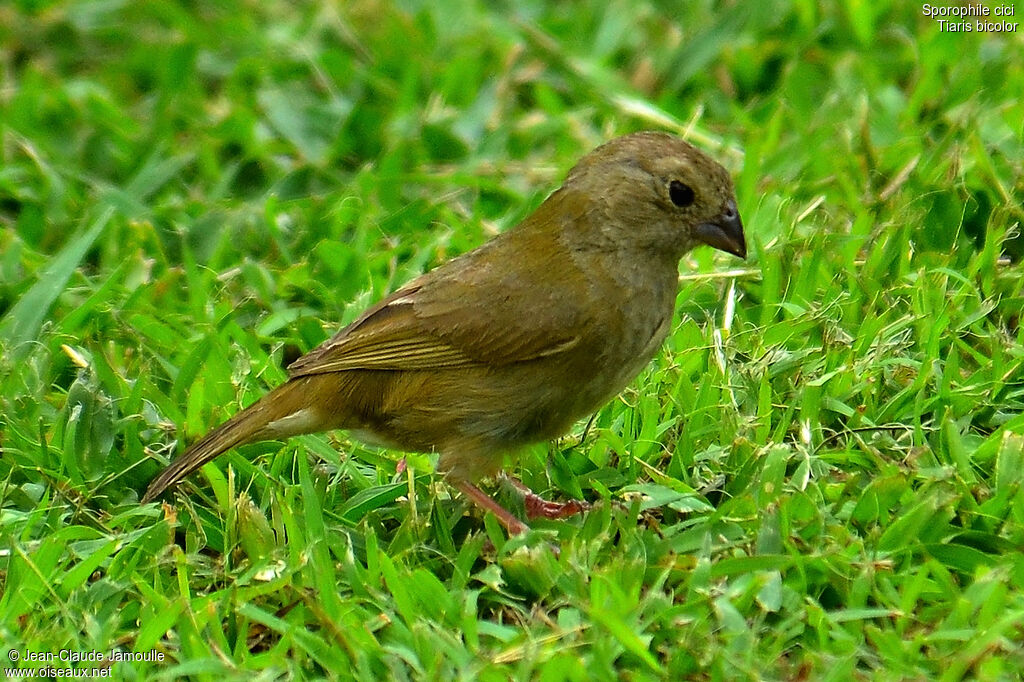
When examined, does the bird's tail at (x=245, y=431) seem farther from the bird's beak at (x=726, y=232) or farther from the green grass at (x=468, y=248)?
the bird's beak at (x=726, y=232)

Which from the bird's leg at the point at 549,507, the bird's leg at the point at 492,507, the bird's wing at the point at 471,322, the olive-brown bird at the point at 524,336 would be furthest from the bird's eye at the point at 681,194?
the bird's leg at the point at 492,507

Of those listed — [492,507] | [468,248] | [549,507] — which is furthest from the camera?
[468,248]

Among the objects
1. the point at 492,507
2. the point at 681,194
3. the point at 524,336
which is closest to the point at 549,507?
the point at 492,507

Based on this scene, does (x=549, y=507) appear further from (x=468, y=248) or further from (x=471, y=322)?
(x=468, y=248)

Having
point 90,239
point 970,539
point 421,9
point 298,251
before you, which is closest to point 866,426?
point 970,539

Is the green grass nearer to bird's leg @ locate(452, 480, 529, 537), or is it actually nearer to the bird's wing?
bird's leg @ locate(452, 480, 529, 537)

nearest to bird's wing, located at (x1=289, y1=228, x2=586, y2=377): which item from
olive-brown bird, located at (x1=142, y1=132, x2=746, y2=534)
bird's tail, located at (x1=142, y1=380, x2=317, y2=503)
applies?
olive-brown bird, located at (x1=142, y1=132, x2=746, y2=534)
